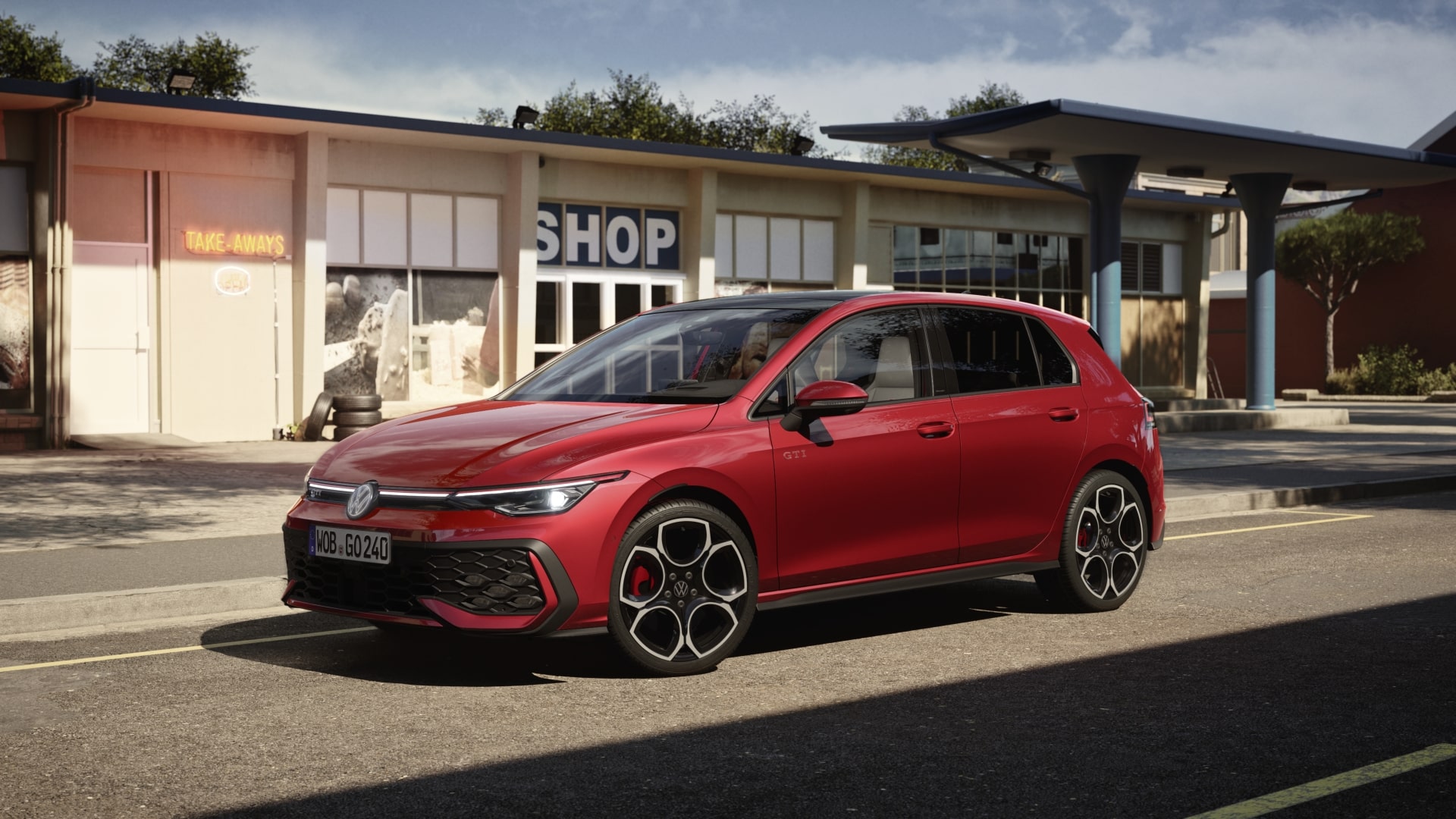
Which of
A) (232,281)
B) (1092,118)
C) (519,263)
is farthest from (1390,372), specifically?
(232,281)

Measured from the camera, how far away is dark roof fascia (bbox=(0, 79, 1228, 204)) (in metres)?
20.5

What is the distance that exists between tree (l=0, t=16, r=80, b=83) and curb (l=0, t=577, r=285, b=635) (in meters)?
51.8

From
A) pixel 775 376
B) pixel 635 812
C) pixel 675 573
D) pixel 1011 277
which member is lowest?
pixel 635 812

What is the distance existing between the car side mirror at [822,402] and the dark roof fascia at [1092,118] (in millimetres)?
16252

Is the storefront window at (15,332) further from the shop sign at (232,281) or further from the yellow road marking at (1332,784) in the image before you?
the yellow road marking at (1332,784)

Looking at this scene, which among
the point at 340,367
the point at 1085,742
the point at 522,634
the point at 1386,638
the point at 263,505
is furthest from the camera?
the point at 340,367

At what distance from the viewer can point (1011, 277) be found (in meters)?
34.0

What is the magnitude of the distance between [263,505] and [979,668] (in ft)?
27.3

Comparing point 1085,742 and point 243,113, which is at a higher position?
point 243,113

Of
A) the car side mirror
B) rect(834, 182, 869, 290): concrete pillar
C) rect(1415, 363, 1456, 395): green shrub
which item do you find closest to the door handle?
the car side mirror

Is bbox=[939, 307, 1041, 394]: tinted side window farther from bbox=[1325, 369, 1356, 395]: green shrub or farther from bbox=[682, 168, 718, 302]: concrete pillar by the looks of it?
bbox=[1325, 369, 1356, 395]: green shrub

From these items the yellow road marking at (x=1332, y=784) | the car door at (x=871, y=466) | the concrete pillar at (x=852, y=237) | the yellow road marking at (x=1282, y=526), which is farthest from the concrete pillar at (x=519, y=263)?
the yellow road marking at (x=1332, y=784)

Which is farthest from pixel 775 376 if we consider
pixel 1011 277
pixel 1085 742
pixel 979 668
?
pixel 1011 277

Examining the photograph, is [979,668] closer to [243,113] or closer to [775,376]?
[775,376]
